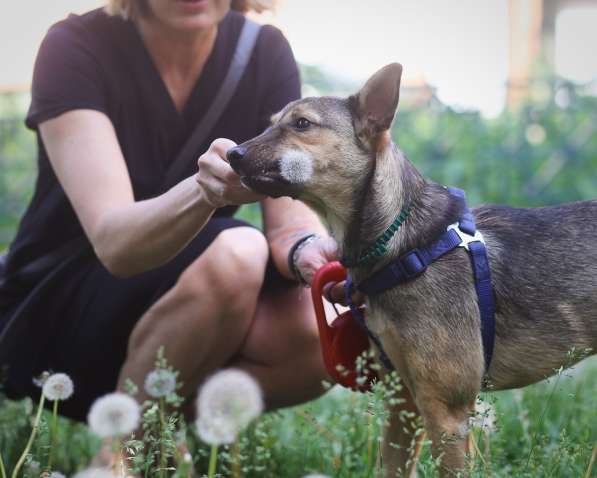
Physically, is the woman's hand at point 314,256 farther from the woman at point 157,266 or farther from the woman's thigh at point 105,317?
the woman's thigh at point 105,317

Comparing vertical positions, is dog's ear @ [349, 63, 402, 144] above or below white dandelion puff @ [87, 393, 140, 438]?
above

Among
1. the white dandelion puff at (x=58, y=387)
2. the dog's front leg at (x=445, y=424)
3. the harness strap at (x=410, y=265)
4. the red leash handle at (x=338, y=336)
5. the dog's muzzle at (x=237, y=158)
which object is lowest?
the dog's front leg at (x=445, y=424)

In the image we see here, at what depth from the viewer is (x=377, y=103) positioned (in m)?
2.51

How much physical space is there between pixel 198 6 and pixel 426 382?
144 centimetres

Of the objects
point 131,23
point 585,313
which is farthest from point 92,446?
point 585,313

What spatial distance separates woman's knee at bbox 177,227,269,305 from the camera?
115 inches

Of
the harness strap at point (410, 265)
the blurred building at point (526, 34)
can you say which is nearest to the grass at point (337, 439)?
the harness strap at point (410, 265)

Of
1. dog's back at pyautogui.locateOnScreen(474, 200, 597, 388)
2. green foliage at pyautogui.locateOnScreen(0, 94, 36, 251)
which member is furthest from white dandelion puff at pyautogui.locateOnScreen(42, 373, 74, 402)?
green foliage at pyautogui.locateOnScreen(0, 94, 36, 251)

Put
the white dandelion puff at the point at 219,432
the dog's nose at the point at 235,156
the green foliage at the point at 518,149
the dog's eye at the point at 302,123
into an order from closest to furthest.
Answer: the white dandelion puff at the point at 219,432 → the dog's nose at the point at 235,156 → the dog's eye at the point at 302,123 → the green foliage at the point at 518,149

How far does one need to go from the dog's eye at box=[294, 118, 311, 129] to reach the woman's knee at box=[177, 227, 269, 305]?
61 centimetres

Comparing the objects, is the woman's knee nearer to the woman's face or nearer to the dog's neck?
the dog's neck

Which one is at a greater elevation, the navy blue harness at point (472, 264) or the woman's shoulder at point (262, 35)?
the woman's shoulder at point (262, 35)

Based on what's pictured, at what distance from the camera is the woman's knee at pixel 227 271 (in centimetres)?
293

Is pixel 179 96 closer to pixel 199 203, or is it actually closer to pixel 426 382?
pixel 199 203
